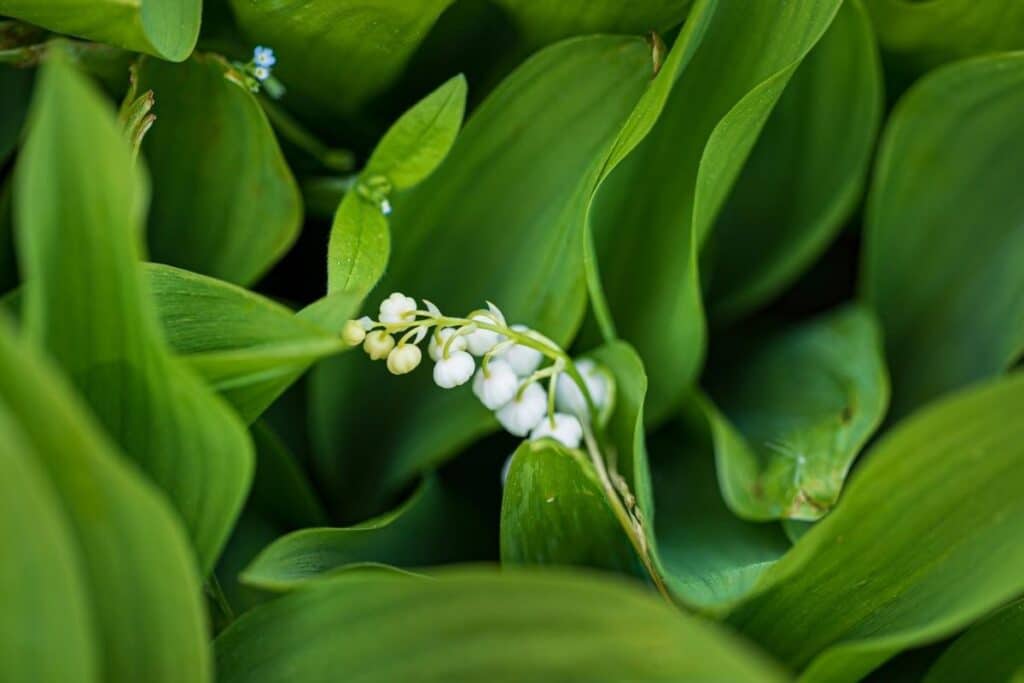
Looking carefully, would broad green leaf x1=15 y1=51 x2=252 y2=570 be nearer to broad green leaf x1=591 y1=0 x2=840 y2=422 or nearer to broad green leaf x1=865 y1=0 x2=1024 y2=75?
broad green leaf x1=591 y1=0 x2=840 y2=422

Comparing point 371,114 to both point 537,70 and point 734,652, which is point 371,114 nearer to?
point 537,70

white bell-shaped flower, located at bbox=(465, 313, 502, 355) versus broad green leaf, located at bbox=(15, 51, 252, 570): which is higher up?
broad green leaf, located at bbox=(15, 51, 252, 570)

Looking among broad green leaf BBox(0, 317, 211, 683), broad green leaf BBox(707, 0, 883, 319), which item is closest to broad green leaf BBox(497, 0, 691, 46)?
broad green leaf BBox(707, 0, 883, 319)

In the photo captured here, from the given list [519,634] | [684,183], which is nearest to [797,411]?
[684,183]

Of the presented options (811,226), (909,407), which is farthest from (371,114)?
(909,407)

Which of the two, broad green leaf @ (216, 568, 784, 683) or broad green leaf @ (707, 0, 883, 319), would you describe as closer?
broad green leaf @ (216, 568, 784, 683)

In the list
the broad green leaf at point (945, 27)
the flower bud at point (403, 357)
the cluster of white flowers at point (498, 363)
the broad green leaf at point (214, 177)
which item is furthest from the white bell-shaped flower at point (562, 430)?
the broad green leaf at point (945, 27)

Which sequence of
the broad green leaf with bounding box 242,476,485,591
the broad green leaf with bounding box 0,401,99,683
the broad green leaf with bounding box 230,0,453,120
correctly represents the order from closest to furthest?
the broad green leaf with bounding box 0,401,99,683, the broad green leaf with bounding box 242,476,485,591, the broad green leaf with bounding box 230,0,453,120
